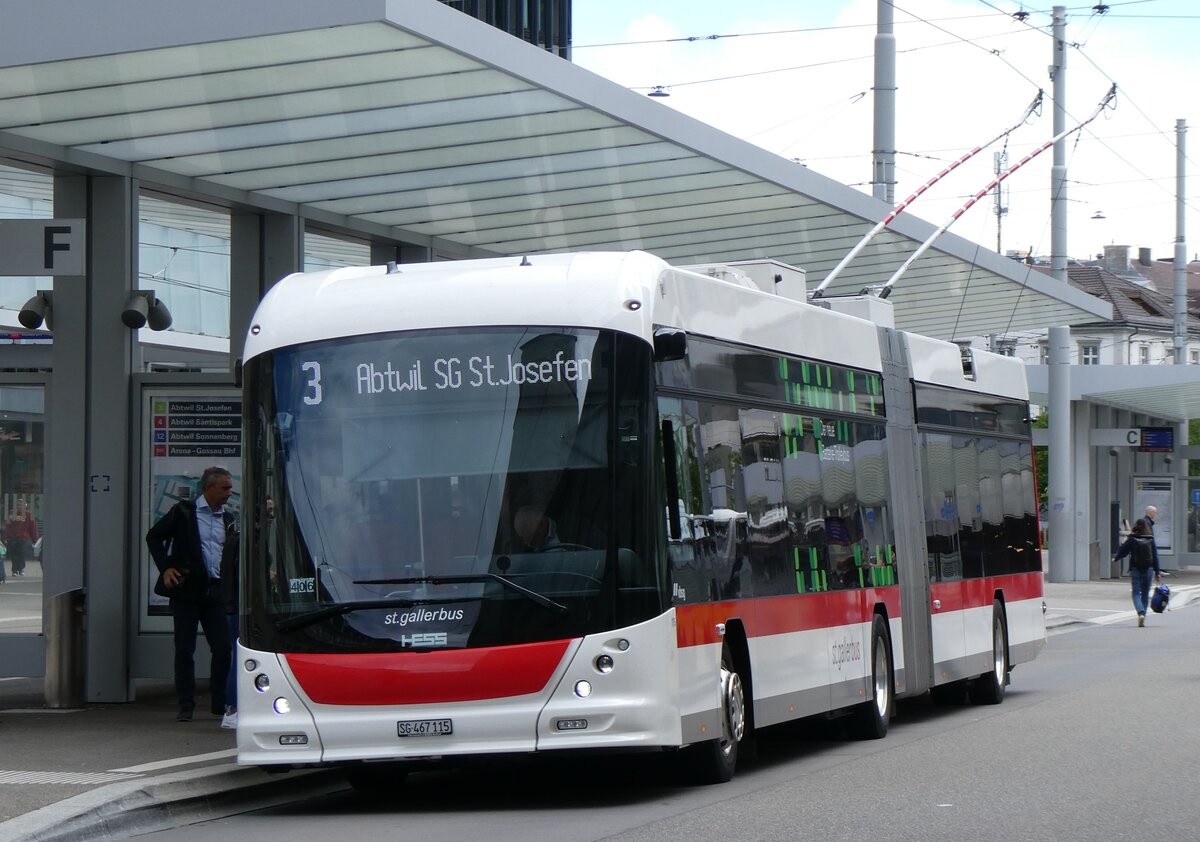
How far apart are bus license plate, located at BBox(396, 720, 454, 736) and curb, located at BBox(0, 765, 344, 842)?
1188mm

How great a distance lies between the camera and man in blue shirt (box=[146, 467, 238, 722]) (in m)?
13.8

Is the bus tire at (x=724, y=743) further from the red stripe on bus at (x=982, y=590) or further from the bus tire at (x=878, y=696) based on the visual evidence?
the red stripe on bus at (x=982, y=590)

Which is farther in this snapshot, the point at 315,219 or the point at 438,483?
the point at 315,219

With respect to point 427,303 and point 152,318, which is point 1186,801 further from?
point 152,318

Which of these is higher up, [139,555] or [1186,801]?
[139,555]

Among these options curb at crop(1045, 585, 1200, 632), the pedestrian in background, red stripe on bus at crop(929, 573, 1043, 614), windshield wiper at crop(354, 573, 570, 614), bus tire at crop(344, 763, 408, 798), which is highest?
the pedestrian in background

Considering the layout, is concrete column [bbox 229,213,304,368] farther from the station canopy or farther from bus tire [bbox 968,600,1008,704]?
bus tire [bbox 968,600,1008,704]

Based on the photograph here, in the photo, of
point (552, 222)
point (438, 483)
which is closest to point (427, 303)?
point (438, 483)

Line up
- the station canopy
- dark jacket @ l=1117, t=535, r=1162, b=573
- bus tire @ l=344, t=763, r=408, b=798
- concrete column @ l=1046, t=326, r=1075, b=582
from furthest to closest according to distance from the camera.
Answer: concrete column @ l=1046, t=326, r=1075, b=582
dark jacket @ l=1117, t=535, r=1162, b=573
the station canopy
bus tire @ l=344, t=763, r=408, b=798

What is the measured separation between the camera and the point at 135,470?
15.2 m

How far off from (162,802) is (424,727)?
53.9 inches

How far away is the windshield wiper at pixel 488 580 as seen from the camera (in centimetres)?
985

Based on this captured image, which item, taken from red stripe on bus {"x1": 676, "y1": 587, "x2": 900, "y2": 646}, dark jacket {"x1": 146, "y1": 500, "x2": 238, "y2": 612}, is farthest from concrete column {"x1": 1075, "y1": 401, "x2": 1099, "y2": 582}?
dark jacket {"x1": 146, "y1": 500, "x2": 238, "y2": 612}

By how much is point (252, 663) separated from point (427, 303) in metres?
2.11
